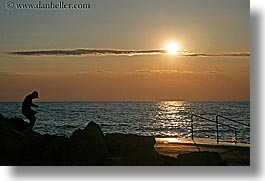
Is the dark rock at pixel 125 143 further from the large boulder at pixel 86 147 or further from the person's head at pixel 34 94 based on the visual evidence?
the person's head at pixel 34 94

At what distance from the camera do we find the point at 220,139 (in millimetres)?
4309

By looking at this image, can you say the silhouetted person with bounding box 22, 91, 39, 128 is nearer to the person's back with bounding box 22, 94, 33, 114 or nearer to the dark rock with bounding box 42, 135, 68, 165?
the person's back with bounding box 22, 94, 33, 114

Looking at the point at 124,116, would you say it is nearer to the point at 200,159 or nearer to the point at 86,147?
the point at 86,147

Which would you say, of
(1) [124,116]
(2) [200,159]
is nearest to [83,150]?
(1) [124,116]

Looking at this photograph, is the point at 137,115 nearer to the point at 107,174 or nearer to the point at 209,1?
the point at 107,174

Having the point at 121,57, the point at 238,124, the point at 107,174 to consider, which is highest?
the point at 121,57

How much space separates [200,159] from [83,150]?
0.66 m

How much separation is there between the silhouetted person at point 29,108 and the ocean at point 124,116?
0.02 m

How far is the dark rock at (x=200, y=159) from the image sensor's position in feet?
13.9

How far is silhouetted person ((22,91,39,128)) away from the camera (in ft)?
13.9

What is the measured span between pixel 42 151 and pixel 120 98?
0.53 metres

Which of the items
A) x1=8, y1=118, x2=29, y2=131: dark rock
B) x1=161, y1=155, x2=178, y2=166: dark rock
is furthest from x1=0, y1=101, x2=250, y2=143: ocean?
x1=161, y1=155, x2=178, y2=166: dark rock

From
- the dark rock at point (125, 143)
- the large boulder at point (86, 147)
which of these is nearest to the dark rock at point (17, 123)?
the large boulder at point (86, 147)

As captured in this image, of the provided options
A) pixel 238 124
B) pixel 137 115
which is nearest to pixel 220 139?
pixel 238 124
